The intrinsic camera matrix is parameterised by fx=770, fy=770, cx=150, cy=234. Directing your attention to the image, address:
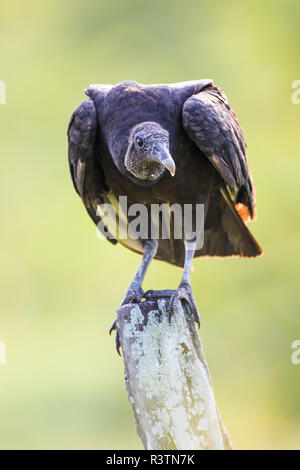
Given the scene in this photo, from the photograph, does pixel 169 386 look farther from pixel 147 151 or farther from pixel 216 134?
pixel 216 134

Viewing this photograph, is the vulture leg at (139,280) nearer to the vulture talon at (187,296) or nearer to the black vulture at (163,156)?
the black vulture at (163,156)

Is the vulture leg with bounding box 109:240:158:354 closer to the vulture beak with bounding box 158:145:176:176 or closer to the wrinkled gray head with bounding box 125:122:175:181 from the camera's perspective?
the wrinkled gray head with bounding box 125:122:175:181

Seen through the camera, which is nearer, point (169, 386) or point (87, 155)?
point (169, 386)

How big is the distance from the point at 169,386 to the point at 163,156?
4.92 feet

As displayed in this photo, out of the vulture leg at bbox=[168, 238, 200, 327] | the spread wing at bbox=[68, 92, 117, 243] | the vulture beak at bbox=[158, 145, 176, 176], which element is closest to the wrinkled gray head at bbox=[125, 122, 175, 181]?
the vulture beak at bbox=[158, 145, 176, 176]

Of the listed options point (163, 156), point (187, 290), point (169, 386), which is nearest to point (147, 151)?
point (163, 156)

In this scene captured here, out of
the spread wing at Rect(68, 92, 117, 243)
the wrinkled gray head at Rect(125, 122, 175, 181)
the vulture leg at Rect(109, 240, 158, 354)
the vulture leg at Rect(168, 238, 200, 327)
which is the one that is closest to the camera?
the vulture leg at Rect(168, 238, 200, 327)

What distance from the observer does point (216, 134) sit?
460 centimetres

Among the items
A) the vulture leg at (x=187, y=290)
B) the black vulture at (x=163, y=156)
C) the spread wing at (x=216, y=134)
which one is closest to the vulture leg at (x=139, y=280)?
the black vulture at (x=163, y=156)

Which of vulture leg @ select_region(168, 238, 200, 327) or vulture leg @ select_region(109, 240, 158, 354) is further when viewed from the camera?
vulture leg @ select_region(109, 240, 158, 354)

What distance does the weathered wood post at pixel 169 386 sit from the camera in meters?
3.21

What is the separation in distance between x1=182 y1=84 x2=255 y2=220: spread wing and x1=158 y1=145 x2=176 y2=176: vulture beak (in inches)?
12.1

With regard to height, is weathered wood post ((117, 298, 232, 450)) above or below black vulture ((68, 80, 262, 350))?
below

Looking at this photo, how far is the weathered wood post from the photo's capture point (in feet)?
10.5
